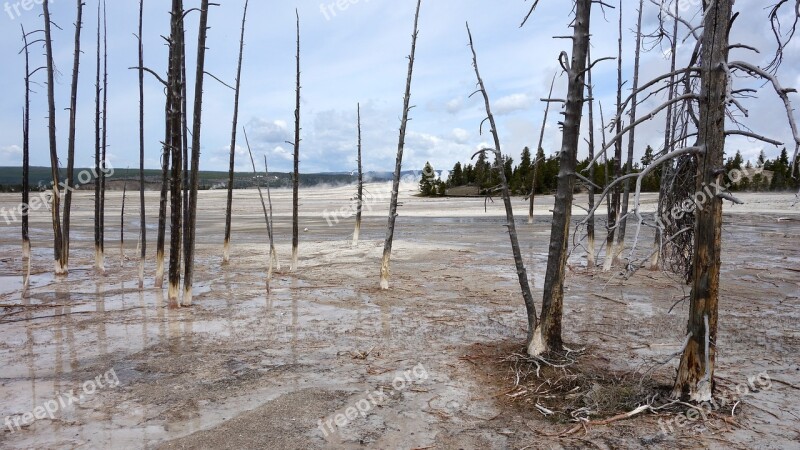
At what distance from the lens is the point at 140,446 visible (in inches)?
215

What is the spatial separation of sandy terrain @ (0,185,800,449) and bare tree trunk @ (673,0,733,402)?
0.69m

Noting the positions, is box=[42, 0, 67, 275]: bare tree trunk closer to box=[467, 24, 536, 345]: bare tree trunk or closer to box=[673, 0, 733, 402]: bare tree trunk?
box=[467, 24, 536, 345]: bare tree trunk

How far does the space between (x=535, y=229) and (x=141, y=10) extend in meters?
24.7

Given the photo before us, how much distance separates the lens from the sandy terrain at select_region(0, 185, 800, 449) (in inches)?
226

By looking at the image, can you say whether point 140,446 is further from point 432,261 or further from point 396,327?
point 432,261
